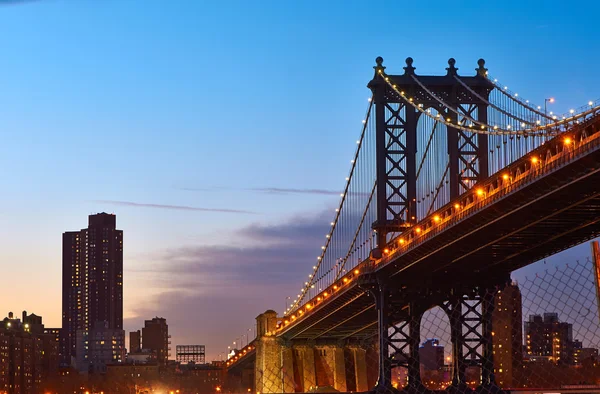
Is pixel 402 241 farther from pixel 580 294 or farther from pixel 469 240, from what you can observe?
pixel 580 294

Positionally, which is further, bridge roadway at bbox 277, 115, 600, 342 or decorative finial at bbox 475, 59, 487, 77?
decorative finial at bbox 475, 59, 487, 77

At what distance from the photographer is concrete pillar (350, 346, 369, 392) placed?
154 m

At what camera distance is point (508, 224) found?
6631 cm

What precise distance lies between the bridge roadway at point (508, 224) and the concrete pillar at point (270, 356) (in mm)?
43126

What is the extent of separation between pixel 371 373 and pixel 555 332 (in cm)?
11432

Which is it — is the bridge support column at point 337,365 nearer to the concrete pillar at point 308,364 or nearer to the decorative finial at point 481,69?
the concrete pillar at point 308,364

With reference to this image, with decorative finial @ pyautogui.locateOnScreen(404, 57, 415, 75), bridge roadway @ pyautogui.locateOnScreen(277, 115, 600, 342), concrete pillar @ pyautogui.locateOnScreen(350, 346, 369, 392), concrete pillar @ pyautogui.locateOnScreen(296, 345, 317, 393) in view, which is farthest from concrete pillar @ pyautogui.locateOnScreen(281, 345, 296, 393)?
decorative finial @ pyautogui.locateOnScreen(404, 57, 415, 75)

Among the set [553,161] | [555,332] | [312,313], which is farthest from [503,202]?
[312,313]

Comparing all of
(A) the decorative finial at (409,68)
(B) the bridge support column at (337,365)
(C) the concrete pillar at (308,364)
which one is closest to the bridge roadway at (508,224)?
(A) the decorative finial at (409,68)

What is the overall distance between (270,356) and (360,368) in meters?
15.6

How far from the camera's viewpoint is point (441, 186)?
284 ft

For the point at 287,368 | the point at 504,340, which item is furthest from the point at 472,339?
the point at 287,368

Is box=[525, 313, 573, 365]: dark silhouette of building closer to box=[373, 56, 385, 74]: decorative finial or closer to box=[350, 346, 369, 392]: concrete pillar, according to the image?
box=[373, 56, 385, 74]: decorative finial

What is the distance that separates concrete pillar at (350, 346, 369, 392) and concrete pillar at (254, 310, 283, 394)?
1295 cm
